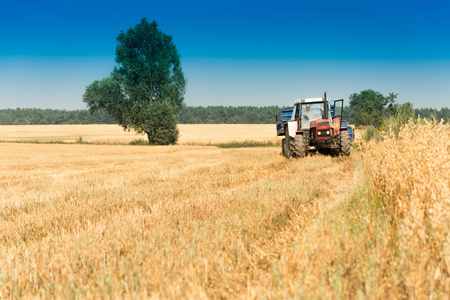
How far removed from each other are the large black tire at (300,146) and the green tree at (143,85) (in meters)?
23.9

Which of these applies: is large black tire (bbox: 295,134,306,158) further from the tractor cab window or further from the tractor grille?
the tractor cab window

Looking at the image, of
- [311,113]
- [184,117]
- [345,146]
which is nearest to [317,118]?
[311,113]

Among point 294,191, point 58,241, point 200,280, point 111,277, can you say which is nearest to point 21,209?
point 58,241

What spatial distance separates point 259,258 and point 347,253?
809 millimetres

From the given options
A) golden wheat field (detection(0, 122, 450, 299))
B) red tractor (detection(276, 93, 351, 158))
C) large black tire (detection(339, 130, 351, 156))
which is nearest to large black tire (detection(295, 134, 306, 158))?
red tractor (detection(276, 93, 351, 158))

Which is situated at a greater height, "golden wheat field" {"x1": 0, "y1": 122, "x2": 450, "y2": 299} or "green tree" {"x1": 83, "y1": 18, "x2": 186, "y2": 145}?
"green tree" {"x1": 83, "y1": 18, "x2": 186, "y2": 145}

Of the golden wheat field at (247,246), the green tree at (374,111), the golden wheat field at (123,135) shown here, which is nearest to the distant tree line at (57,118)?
the golden wheat field at (123,135)

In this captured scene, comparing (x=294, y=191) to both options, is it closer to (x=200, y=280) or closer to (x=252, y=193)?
(x=252, y=193)

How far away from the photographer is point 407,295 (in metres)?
2.27

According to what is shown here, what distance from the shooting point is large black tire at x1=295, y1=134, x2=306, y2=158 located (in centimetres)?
1259

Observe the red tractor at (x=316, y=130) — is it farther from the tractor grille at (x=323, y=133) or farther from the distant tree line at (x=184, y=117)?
the distant tree line at (x=184, y=117)

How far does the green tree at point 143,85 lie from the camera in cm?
3394

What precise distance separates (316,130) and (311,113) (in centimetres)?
135

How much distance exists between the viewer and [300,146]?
12586mm
